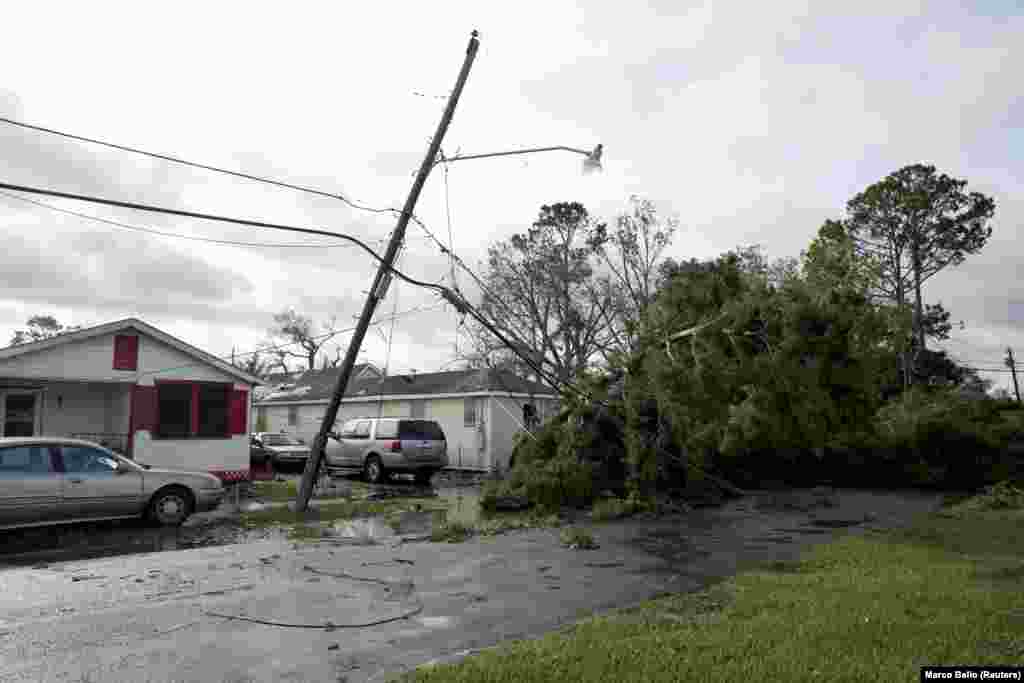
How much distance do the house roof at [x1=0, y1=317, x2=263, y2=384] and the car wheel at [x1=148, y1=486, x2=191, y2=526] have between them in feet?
20.0

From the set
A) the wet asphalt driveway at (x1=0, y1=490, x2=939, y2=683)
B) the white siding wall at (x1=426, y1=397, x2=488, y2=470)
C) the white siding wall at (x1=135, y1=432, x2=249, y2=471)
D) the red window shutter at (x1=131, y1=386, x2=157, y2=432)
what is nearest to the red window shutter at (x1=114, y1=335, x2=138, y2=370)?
the red window shutter at (x1=131, y1=386, x2=157, y2=432)

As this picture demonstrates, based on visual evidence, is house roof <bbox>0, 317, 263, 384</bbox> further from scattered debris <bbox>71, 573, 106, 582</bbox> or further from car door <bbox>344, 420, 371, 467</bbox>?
scattered debris <bbox>71, 573, 106, 582</bbox>

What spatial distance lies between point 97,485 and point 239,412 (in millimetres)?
8023

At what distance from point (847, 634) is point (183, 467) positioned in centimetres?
1685

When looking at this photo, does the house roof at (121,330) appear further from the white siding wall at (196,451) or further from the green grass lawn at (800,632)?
the green grass lawn at (800,632)

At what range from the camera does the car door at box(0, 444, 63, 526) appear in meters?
11.4

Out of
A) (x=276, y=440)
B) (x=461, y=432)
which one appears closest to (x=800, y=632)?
(x=461, y=432)

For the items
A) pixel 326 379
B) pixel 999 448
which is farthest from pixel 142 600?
pixel 326 379

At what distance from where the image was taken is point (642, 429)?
16125 mm

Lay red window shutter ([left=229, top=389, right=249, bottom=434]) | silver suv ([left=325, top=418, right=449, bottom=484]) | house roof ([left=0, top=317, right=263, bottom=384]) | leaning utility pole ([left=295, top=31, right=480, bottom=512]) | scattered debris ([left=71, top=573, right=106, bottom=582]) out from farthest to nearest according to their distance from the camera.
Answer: silver suv ([left=325, top=418, right=449, bottom=484]) < red window shutter ([left=229, top=389, right=249, bottom=434]) < house roof ([left=0, top=317, right=263, bottom=384]) < leaning utility pole ([left=295, top=31, right=480, bottom=512]) < scattered debris ([left=71, top=573, right=106, bottom=582])

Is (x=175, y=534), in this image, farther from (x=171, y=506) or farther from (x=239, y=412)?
(x=239, y=412)

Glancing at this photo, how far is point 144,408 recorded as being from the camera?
18453 millimetres

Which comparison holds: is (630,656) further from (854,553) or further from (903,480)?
(903,480)

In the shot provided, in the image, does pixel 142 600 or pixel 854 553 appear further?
pixel 854 553
